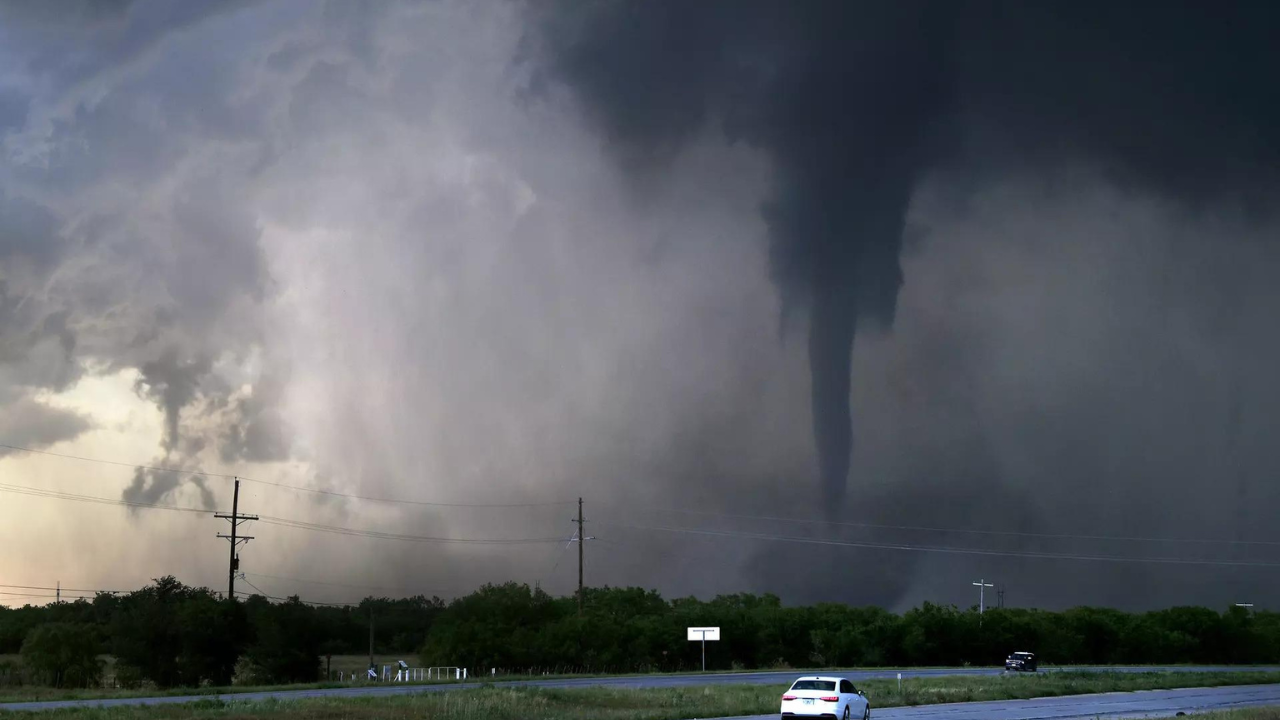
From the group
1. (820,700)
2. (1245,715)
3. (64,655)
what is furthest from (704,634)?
(820,700)

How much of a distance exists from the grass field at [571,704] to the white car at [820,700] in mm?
8505

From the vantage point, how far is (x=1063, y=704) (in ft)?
207

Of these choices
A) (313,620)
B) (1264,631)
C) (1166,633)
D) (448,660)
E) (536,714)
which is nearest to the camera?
(536,714)

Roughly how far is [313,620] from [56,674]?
22751 mm

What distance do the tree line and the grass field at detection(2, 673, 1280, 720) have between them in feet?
161

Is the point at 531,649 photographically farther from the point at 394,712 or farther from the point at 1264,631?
the point at 1264,631

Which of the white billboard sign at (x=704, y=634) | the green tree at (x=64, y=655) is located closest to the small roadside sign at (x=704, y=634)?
the white billboard sign at (x=704, y=634)

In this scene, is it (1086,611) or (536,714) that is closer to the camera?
(536,714)

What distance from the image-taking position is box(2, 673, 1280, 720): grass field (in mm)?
49938

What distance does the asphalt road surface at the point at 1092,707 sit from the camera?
5104cm

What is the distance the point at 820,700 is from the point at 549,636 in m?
88.9

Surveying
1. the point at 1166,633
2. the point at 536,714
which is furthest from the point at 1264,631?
the point at 536,714

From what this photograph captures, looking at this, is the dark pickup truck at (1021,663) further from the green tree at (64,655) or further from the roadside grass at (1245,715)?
the green tree at (64,655)

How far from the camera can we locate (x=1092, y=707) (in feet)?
195
